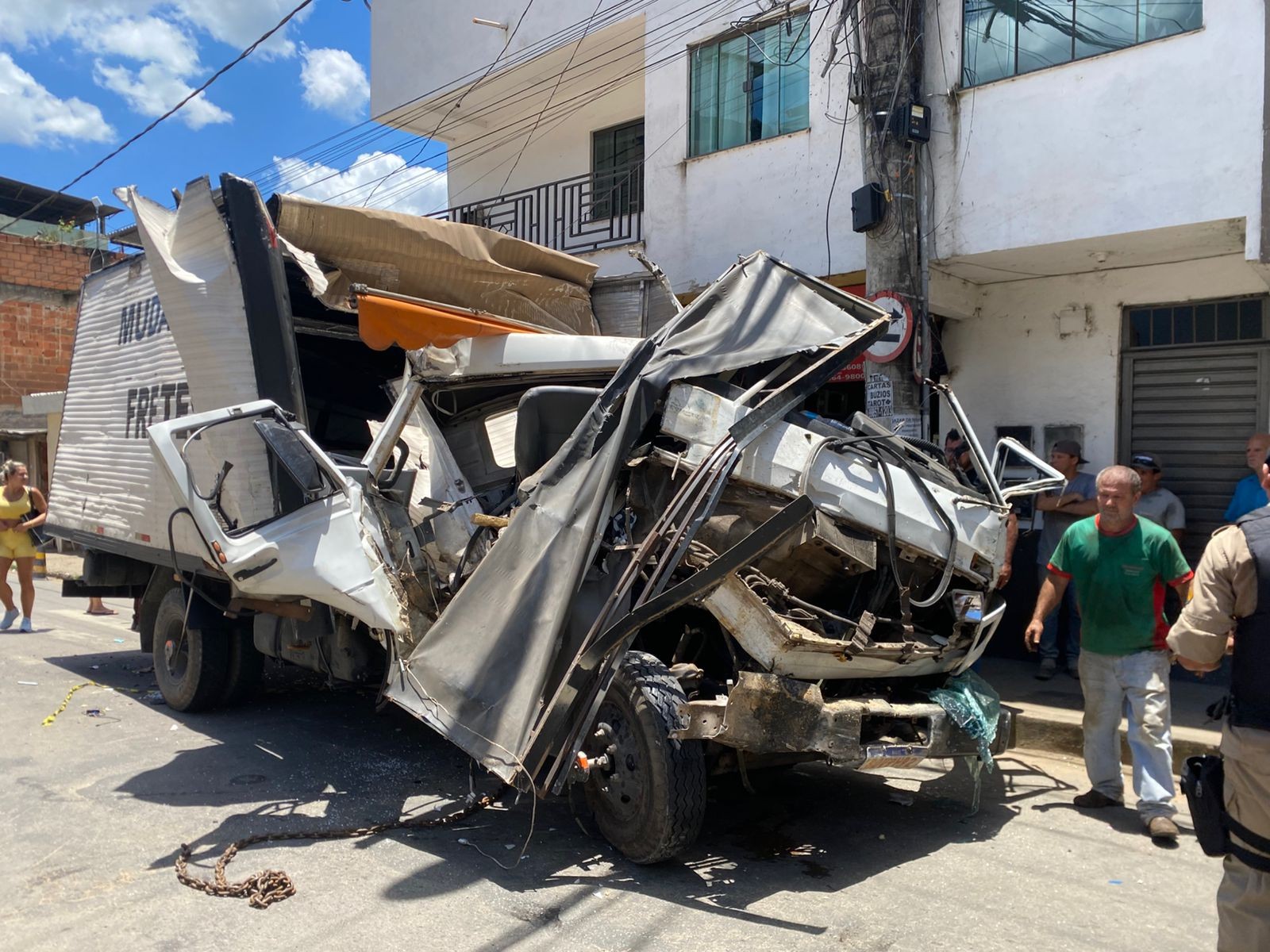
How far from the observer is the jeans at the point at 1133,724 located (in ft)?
16.0

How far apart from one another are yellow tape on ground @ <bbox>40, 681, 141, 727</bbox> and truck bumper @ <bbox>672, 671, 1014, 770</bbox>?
4718 millimetres

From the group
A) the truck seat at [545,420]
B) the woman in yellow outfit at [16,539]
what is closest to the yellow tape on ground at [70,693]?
the woman in yellow outfit at [16,539]

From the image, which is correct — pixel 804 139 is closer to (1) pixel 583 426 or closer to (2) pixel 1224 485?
(2) pixel 1224 485

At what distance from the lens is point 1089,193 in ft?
24.8

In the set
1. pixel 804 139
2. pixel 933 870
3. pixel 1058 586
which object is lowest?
pixel 933 870

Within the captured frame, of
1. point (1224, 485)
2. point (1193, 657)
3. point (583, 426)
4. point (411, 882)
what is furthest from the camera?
point (1224, 485)

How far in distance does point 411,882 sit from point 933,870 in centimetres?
218

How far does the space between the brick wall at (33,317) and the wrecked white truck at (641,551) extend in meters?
17.5

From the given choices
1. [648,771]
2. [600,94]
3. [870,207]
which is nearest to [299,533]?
[648,771]

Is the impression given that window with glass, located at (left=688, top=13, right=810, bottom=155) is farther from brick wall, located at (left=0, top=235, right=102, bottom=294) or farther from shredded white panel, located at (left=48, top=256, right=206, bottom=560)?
brick wall, located at (left=0, top=235, right=102, bottom=294)

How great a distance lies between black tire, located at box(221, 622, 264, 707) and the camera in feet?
22.4

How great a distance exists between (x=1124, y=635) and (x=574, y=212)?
963 cm

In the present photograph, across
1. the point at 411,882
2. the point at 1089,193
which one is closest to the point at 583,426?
the point at 411,882

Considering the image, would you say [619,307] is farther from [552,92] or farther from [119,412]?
[552,92]
